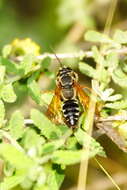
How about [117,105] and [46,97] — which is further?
[46,97]

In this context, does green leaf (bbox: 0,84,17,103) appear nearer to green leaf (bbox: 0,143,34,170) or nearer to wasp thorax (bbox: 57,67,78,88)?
wasp thorax (bbox: 57,67,78,88)

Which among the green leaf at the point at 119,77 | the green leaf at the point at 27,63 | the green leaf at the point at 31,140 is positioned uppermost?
the green leaf at the point at 27,63

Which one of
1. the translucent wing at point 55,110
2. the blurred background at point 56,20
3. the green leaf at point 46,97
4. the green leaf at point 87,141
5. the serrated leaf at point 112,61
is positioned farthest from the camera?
the blurred background at point 56,20

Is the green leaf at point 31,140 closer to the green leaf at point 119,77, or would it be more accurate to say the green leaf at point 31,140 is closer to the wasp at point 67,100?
the wasp at point 67,100

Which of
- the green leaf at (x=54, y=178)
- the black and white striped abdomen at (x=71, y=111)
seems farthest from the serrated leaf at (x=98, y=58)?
the green leaf at (x=54, y=178)

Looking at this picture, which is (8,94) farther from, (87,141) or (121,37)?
(121,37)

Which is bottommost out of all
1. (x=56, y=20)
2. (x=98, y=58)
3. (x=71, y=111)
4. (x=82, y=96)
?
(x=71, y=111)

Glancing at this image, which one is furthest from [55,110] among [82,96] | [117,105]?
[117,105]
